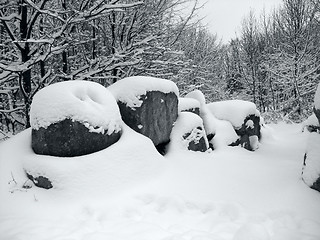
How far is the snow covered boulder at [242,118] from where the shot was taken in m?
7.83

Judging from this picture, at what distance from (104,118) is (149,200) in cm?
151

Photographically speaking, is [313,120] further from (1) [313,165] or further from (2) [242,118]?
(1) [313,165]

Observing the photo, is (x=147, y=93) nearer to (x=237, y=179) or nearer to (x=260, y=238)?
(x=237, y=179)

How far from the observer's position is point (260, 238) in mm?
2541

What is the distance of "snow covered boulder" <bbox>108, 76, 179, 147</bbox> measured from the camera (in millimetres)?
4941

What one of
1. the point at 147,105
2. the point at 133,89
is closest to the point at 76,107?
the point at 133,89

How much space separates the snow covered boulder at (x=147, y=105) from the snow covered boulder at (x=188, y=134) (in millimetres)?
199

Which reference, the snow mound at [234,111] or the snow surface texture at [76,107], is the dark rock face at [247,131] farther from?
the snow surface texture at [76,107]

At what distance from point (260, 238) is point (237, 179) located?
1669mm

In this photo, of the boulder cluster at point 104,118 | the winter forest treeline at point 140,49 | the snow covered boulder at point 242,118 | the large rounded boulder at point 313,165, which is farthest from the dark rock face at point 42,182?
the snow covered boulder at point 242,118

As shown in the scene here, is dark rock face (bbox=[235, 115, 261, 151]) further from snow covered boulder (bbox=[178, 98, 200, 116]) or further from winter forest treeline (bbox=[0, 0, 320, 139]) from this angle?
winter forest treeline (bbox=[0, 0, 320, 139])

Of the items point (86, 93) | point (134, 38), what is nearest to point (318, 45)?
point (134, 38)

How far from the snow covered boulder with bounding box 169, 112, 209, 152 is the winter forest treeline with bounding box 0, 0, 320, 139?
1.56 m

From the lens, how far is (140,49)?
5.96 metres
